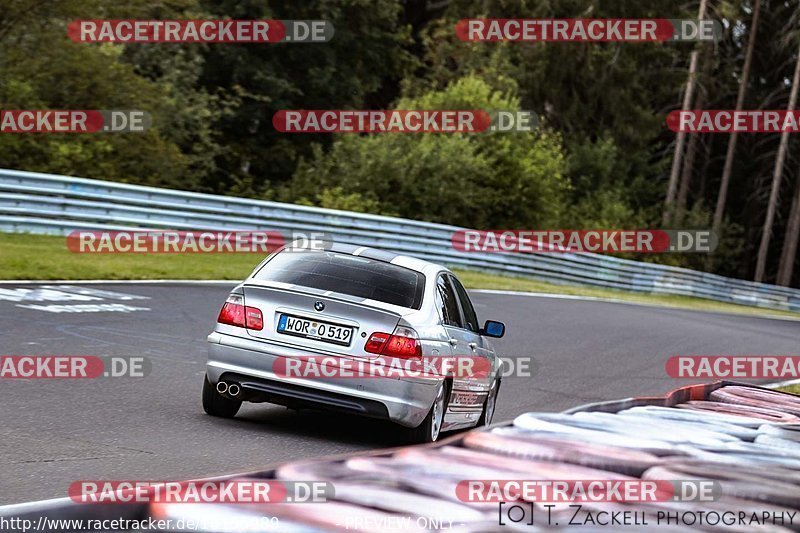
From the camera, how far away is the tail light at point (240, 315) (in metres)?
8.73

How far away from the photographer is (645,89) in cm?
5756

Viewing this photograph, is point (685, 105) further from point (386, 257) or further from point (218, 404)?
point (218, 404)

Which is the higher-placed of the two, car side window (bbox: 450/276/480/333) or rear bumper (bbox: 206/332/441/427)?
car side window (bbox: 450/276/480/333)

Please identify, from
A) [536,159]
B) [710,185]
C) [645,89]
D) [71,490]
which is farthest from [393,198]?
[710,185]

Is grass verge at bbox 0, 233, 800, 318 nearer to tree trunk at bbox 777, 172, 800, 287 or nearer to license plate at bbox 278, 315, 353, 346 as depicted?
license plate at bbox 278, 315, 353, 346

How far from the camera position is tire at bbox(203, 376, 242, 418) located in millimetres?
9141

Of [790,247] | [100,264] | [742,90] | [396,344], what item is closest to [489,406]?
[396,344]

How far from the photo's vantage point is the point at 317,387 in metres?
8.55

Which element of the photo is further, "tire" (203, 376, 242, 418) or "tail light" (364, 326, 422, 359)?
"tire" (203, 376, 242, 418)

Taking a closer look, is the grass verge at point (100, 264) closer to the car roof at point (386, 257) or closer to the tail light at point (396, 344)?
the car roof at point (386, 257)

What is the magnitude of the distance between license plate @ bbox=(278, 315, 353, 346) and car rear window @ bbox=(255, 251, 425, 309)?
0.32 m

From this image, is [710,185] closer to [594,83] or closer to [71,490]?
[594,83]

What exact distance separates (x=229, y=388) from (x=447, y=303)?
1855 millimetres

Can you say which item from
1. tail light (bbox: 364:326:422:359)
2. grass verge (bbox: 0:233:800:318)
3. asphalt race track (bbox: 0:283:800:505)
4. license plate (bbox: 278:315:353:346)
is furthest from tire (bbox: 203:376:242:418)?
grass verge (bbox: 0:233:800:318)
